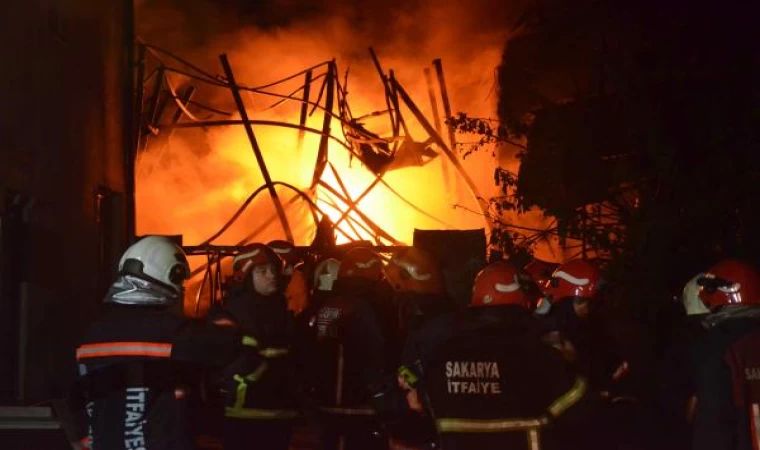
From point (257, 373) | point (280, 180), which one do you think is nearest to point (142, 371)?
point (257, 373)

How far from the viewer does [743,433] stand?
4.91 metres

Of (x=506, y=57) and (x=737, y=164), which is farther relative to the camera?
(x=506, y=57)

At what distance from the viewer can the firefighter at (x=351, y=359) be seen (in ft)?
24.0

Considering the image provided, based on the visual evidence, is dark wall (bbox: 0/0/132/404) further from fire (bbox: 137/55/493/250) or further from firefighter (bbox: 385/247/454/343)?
firefighter (bbox: 385/247/454/343)

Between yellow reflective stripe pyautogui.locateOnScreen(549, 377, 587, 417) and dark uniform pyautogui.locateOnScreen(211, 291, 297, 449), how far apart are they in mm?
2532

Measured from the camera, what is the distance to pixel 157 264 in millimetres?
4711

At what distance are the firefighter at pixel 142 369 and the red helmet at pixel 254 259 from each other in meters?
1.90

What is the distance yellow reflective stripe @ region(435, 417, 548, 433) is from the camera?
4.24 meters

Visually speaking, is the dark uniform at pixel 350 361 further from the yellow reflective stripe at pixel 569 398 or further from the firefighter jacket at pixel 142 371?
the yellow reflective stripe at pixel 569 398

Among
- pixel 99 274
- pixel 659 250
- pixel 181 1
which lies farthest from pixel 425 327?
pixel 181 1

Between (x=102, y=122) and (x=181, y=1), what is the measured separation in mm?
5264

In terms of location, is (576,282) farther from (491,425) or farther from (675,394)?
(491,425)

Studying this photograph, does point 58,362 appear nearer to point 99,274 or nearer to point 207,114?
point 99,274

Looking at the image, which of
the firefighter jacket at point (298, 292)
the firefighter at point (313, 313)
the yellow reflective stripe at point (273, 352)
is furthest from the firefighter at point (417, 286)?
the firefighter jacket at point (298, 292)
